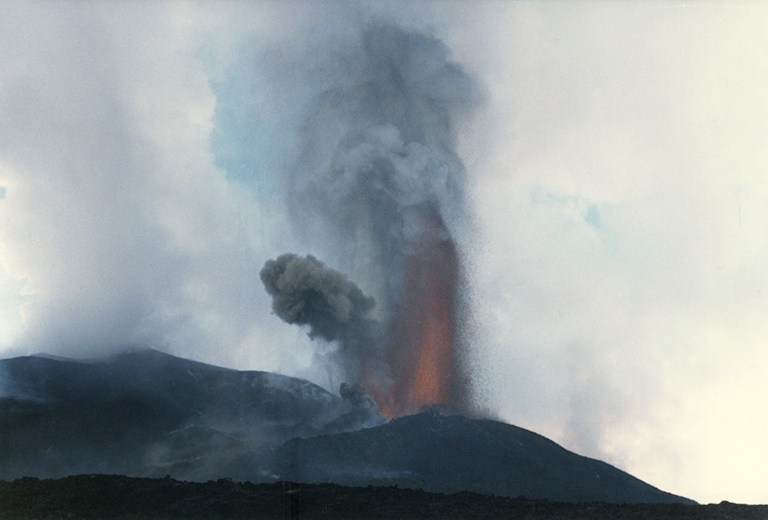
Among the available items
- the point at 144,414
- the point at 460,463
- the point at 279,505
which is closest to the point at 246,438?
the point at 144,414

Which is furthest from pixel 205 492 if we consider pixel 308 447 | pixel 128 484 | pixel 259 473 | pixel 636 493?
pixel 636 493

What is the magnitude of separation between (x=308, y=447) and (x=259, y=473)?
13.4ft

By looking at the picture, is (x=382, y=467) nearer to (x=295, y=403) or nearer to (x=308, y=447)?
(x=308, y=447)

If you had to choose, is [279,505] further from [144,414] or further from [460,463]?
[144,414]

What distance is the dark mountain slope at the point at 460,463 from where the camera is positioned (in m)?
41.1

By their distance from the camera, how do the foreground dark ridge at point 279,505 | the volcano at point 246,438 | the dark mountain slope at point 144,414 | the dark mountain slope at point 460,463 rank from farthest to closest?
the dark mountain slope at point 144,414
the volcano at point 246,438
the dark mountain slope at point 460,463
the foreground dark ridge at point 279,505

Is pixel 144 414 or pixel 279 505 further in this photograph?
pixel 144 414

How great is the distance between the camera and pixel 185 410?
5672 cm

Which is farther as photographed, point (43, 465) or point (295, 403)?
point (295, 403)

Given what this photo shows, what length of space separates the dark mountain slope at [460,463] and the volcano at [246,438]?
0.28 feet

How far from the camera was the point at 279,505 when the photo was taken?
33031mm

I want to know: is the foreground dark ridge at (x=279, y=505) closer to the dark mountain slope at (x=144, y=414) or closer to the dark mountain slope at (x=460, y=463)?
the dark mountain slope at (x=460, y=463)

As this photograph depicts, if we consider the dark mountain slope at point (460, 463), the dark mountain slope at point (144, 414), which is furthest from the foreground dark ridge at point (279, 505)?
the dark mountain slope at point (144, 414)

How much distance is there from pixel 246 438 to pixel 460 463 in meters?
17.9
